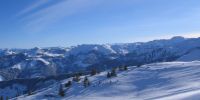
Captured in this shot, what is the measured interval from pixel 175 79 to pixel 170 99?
4587 cm

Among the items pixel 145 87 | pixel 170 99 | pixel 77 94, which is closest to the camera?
pixel 170 99

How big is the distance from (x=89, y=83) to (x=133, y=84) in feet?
39.6

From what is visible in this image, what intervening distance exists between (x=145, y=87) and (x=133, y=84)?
6.02m

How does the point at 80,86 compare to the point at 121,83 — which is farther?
the point at 80,86

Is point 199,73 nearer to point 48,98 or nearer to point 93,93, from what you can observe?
point 93,93

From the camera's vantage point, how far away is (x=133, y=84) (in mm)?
68875

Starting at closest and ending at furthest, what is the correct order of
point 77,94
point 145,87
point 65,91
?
point 145,87, point 77,94, point 65,91

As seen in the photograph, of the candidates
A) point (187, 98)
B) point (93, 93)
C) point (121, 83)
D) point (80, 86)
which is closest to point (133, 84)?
point (121, 83)

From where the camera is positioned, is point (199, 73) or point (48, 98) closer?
point (199, 73)

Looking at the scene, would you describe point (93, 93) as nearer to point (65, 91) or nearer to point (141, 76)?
point (65, 91)

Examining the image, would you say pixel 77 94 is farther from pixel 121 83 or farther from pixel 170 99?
pixel 170 99

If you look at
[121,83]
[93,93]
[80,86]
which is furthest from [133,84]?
[80,86]

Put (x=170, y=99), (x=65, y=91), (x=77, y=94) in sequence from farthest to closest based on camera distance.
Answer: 1. (x=65, y=91)
2. (x=77, y=94)
3. (x=170, y=99)

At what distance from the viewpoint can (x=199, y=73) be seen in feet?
211
